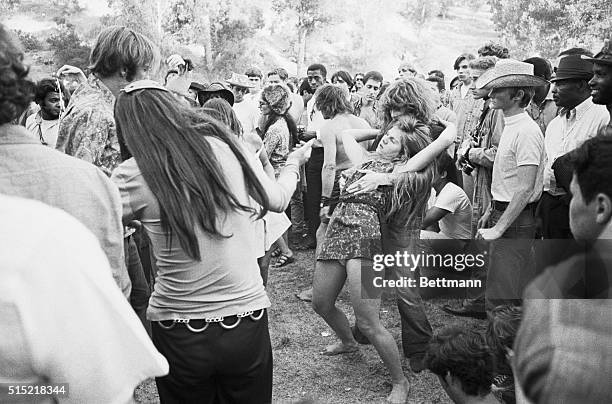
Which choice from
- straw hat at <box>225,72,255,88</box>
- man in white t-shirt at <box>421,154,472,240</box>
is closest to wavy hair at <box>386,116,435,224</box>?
man in white t-shirt at <box>421,154,472,240</box>

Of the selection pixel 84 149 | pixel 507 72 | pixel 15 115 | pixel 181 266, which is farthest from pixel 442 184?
pixel 15 115

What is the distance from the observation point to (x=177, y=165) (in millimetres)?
1856

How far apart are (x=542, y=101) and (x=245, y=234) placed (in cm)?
439

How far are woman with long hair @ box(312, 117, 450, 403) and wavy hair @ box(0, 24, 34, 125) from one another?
2.43 meters

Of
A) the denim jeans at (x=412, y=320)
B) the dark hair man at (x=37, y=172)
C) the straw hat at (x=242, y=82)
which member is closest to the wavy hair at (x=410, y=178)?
the denim jeans at (x=412, y=320)

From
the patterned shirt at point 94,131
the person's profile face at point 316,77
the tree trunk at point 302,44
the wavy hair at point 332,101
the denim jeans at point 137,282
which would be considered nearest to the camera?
the patterned shirt at point 94,131

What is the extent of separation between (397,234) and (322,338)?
1236 millimetres

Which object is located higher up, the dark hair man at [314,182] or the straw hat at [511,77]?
the straw hat at [511,77]

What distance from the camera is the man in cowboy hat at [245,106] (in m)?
7.52

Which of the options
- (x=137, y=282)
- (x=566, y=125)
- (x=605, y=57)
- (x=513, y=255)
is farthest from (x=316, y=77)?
(x=137, y=282)

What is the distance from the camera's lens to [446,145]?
354 cm

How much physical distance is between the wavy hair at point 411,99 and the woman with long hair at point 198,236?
1.67 meters

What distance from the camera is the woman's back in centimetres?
190

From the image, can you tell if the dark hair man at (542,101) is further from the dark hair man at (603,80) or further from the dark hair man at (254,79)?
the dark hair man at (254,79)
